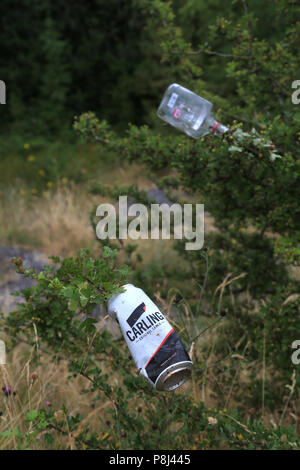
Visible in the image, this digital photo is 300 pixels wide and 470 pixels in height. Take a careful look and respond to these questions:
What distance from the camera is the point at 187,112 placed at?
7.06ft

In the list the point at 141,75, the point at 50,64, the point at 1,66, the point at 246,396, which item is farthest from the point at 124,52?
the point at 246,396

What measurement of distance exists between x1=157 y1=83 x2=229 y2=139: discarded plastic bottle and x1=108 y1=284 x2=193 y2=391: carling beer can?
3.42 feet

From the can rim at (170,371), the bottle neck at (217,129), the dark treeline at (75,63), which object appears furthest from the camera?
the dark treeline at (75,63)

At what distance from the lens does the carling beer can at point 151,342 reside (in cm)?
135

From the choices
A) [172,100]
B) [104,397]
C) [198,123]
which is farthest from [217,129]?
[104,397]

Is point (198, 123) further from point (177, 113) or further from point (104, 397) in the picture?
point (104, 397)

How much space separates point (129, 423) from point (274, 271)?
4.43ft

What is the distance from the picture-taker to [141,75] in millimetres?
11453

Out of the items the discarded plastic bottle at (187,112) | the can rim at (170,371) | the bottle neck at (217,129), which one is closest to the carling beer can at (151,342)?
the can rim at (170,371)

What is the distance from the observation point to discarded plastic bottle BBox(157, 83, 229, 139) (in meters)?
2.12

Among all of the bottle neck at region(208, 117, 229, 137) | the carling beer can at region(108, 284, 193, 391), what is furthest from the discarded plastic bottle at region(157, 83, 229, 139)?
the carling beer can at region(108, 284, 193, 391)

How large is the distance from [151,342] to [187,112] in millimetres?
1223

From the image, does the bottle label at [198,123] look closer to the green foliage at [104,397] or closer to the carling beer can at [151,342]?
the green foliage at [104,397]

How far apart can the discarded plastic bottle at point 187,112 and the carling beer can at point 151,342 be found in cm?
104
